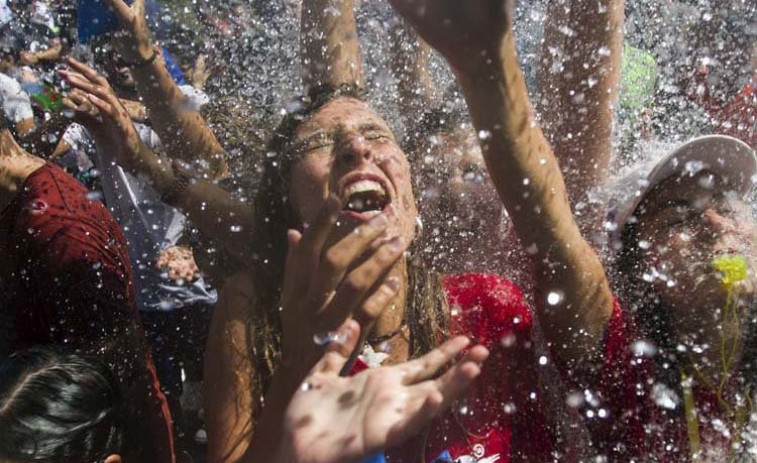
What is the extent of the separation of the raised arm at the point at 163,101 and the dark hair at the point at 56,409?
534 mm

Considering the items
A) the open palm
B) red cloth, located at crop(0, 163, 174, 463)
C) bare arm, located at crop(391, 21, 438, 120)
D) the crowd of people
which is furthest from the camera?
bare arm, located at crop(391, 21, 438, 120)

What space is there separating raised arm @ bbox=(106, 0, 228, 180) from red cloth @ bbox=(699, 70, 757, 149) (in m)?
1.41

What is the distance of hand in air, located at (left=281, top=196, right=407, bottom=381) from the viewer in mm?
1007

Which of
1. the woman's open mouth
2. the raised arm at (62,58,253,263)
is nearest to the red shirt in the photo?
the woman's open mouth

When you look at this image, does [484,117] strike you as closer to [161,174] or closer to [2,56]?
[161,174]

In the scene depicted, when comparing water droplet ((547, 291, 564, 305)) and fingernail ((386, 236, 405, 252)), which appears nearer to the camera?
fingernail ((386, 236, 405, 252))

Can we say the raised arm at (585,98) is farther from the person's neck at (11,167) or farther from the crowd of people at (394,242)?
the person's neck at (11,167)

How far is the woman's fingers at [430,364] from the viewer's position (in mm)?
936

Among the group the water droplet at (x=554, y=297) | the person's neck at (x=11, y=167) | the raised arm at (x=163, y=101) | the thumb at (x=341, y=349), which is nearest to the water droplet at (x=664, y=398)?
the water droplet at (x=554, y=297)

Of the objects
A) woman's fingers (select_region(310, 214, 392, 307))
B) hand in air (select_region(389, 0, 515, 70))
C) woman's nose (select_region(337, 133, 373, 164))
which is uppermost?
woman's nose (select_region(337, 133, 373, 164))

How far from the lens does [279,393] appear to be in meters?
1.10

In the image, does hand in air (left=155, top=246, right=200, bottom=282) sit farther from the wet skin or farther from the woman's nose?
the wet skin

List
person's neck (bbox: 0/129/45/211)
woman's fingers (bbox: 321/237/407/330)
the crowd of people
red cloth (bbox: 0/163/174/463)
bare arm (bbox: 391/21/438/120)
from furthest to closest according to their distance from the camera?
bare arm (bbox: 391/21/438/120)
person's neck (bbox: 0/129/45/211)
red cloth (bbox: 0/163/174/463)
the crowd of people
woman's fingers (bbox: 321/237/407/330)

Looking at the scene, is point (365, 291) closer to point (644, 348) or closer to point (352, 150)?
point (352, 150)
